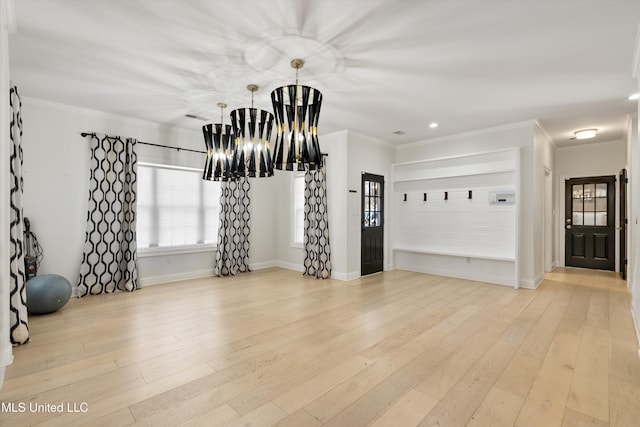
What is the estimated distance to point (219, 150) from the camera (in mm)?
4242

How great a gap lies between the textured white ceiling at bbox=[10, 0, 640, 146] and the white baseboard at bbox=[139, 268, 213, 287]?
2.72m

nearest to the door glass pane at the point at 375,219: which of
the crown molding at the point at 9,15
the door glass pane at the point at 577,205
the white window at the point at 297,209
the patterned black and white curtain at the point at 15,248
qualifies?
the white window at the point at 297,209

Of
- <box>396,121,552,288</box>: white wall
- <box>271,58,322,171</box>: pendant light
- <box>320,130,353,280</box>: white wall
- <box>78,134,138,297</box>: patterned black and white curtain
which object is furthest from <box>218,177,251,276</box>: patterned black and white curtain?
<box>396,121,552,288</box>: white wall

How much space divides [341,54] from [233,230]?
4210 mm

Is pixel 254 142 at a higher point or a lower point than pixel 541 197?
higher

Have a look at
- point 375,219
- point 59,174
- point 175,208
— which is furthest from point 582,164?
point 59,174

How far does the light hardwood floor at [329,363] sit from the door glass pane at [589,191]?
3430 mm

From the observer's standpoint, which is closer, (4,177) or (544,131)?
(4,177)

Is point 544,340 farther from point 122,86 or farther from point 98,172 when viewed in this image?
point 98,172

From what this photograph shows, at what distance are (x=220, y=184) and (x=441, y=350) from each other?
491cm

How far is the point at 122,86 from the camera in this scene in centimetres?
389

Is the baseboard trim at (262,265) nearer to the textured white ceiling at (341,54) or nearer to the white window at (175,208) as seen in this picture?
the white window at (175,208)

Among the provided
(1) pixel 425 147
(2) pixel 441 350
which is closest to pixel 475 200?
(1) pixel 425 147

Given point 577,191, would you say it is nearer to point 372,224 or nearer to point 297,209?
point 372,224
